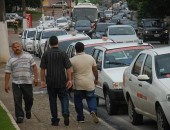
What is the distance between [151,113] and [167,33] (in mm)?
36209

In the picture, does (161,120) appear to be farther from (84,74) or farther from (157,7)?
(157,7)

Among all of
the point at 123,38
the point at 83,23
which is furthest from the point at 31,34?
the point at 123,38

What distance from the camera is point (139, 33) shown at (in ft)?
159

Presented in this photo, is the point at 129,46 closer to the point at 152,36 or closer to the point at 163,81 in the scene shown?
the point at 163,81

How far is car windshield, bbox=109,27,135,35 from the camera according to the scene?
3393 cm

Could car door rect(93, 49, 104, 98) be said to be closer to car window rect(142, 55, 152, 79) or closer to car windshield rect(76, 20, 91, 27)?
car window rect(142, 55, 152, 79)

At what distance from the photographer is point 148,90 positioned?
36.7ft

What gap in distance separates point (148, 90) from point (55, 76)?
195 cm

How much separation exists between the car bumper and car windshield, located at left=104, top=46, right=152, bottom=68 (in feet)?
4.58

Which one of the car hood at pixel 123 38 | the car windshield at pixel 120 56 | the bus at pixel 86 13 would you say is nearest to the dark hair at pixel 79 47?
the car windshield at pixel 120 56

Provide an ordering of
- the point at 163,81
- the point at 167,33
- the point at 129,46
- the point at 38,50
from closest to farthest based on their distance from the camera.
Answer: the point at 163,81, the point at 129,46, the point at 38,50, the point at 167,33

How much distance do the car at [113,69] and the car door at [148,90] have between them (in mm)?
2218

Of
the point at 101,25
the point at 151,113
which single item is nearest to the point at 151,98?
the point at 151,113

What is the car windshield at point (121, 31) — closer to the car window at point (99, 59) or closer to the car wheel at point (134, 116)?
the car window at point (99, 59)
